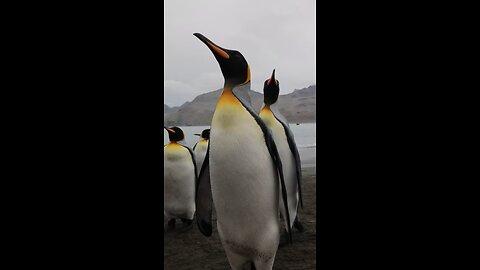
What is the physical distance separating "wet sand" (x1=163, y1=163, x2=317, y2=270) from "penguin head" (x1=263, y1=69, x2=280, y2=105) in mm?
1111

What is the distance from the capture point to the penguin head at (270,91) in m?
2.78

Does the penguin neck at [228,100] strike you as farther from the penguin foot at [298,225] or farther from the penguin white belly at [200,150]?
the penguin white belly at [200,150]

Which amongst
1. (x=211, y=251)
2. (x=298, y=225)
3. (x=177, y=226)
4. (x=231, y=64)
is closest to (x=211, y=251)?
(x=211, y=251)

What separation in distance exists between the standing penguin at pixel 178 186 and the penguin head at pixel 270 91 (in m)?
1.04

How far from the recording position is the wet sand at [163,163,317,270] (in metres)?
2.22

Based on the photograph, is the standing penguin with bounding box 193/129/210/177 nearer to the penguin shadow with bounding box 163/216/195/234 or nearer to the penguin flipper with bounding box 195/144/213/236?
the penguin shadow with bounding box 163/216/195/234

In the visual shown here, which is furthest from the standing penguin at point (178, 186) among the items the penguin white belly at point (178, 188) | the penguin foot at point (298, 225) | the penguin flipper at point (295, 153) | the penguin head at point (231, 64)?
the penguin head at point (231, 64)

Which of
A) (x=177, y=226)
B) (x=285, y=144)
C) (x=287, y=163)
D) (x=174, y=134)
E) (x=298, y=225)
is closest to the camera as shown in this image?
(x=287, y=163)

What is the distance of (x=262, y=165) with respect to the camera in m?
1.75

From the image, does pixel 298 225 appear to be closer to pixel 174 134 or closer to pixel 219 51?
pixel 174 134

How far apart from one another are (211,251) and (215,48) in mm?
1469

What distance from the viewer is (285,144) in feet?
8.43

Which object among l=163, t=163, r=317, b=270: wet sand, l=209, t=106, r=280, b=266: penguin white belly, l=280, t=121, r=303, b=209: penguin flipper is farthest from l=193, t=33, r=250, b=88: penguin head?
l=163, t=163, r=317, b=270: wet sand
